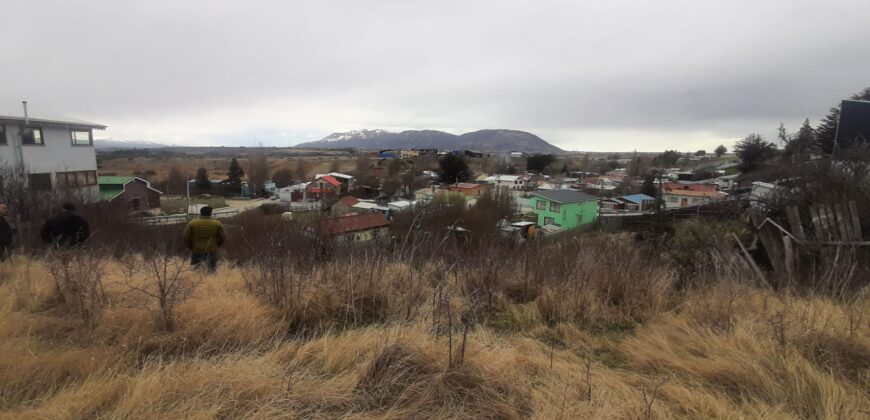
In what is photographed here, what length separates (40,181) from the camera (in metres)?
17.7

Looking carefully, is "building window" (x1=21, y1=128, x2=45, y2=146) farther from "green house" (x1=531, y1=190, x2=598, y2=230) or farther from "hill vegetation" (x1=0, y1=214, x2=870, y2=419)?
"green house" (x1=531, y1=190, x2=598, y2=230)

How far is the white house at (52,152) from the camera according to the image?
16.4 m

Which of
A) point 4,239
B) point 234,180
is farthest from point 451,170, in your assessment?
point 4,239

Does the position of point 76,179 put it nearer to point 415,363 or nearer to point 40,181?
point 40,181

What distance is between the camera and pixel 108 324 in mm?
2486

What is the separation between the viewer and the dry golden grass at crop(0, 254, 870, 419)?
70.7 inches

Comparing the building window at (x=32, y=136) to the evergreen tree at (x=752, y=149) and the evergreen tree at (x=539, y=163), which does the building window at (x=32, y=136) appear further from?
the evergreen tree at (x=539, y=163)

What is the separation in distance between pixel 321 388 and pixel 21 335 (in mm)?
1998

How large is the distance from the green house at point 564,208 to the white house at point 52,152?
3424cm

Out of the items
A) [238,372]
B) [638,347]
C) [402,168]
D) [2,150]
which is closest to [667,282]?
[638,347]

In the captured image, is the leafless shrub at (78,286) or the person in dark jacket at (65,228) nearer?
the leafless shrub at (78,286)

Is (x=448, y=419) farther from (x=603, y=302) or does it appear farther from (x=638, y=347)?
(x=603, y=302)

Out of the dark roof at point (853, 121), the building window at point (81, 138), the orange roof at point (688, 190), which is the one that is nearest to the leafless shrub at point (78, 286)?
the dark roof at point (853, 121)

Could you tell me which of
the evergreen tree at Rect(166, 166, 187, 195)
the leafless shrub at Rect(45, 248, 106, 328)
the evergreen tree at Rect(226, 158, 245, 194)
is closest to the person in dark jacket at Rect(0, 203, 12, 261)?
the leafless shrub at Rect(45, 248, 106, 328)
